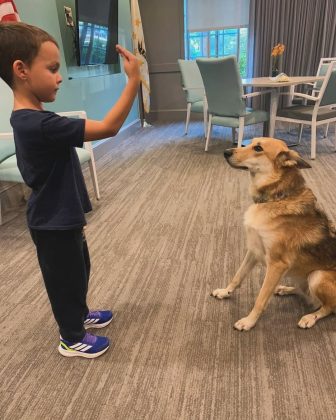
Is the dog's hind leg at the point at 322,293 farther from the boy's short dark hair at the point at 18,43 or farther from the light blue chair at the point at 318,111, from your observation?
the light blue chair at the point at 318,111

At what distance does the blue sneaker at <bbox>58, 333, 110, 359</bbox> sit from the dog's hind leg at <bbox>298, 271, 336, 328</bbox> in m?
0.89

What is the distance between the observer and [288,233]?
1.36m

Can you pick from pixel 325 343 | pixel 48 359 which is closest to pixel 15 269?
pixel 48 359

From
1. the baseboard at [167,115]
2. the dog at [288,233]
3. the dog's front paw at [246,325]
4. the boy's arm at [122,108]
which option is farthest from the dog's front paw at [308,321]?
the baseboard at [167,115]

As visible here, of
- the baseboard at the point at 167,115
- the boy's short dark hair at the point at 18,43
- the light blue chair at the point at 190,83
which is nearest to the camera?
the boy's short dark hair at the point at 18,43

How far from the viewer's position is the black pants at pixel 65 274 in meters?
1.14

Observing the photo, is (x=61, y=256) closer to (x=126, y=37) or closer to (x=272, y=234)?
(x=272, y=234)

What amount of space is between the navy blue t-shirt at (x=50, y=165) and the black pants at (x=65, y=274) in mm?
66

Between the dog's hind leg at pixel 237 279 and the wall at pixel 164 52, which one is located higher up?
the wall at pixel 164 52

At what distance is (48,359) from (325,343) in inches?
46.3

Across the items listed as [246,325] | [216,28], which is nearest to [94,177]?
[246,325]

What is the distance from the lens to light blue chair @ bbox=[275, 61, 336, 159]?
358 centimetres

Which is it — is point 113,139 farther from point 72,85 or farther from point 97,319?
point 97,319

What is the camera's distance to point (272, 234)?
1.36m
